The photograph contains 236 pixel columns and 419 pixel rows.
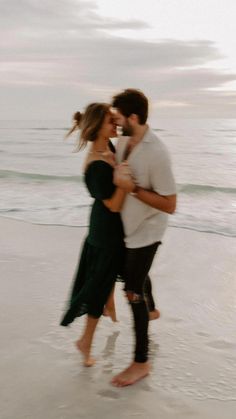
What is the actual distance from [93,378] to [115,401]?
0.28 m

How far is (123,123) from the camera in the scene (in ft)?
9.33

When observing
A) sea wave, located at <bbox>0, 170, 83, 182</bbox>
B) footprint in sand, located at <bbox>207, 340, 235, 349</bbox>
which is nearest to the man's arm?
footprint in sand, located at <bbox>207, 340, 235, 349</bbox>

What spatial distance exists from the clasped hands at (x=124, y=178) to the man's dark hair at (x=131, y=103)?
27 cm

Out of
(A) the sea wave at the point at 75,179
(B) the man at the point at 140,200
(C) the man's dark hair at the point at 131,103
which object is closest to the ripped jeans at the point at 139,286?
(B) the man at the point at 140,200

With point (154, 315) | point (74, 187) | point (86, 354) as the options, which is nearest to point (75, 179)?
point (74, 187)

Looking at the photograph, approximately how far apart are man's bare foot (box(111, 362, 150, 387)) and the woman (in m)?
0.26

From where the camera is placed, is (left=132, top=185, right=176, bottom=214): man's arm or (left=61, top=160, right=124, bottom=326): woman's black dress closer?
(left=132, top=185, right=176, bottom=214): man's arm

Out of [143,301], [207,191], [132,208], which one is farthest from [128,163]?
[207,191]

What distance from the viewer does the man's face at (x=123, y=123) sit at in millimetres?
2820

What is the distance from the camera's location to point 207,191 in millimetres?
14195

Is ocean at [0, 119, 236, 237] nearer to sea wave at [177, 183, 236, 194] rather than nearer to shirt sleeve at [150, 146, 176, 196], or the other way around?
sea wave at [177, 183, 236, 194]

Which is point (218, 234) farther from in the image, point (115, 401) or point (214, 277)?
point (115, 401)

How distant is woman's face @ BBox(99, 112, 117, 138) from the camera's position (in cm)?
296

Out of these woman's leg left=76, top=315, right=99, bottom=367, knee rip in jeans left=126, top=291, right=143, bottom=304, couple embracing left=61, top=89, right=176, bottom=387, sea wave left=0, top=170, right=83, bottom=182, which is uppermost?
couple embracing left=61, top=89, right=176, bottom=387
